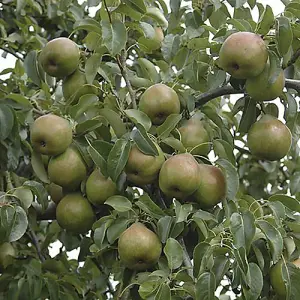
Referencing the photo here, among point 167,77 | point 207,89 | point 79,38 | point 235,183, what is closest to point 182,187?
point 235,183

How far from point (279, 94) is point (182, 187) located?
285 mm

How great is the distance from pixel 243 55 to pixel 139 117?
0.80 ft

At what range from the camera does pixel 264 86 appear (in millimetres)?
1461

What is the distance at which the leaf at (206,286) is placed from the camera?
1.26m

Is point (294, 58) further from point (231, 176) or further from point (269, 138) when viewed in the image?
point (231, 176)

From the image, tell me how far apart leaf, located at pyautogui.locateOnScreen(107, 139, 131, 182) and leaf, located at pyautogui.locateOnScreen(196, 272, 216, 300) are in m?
0.28

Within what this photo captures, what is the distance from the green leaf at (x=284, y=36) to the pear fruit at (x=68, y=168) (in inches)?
19.0

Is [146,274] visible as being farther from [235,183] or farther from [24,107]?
[24,107]

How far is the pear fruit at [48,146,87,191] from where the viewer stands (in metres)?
1.54

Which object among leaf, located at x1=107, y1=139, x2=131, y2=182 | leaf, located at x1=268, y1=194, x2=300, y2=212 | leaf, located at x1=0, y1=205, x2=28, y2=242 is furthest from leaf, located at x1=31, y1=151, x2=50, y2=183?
leaf, located at x1=268, y1=194, x2=300, y2=212

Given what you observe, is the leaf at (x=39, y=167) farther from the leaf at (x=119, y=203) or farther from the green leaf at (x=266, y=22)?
the green leaf at (x=266, y=22)

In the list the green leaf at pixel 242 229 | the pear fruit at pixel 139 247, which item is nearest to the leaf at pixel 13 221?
the pear fruit at pixel 139 247

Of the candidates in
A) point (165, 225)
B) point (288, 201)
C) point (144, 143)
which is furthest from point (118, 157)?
point (288, 201)

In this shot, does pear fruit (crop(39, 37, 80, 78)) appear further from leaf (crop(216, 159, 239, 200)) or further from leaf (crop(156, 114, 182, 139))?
leaf (crop(216, 159, 239, 200))
